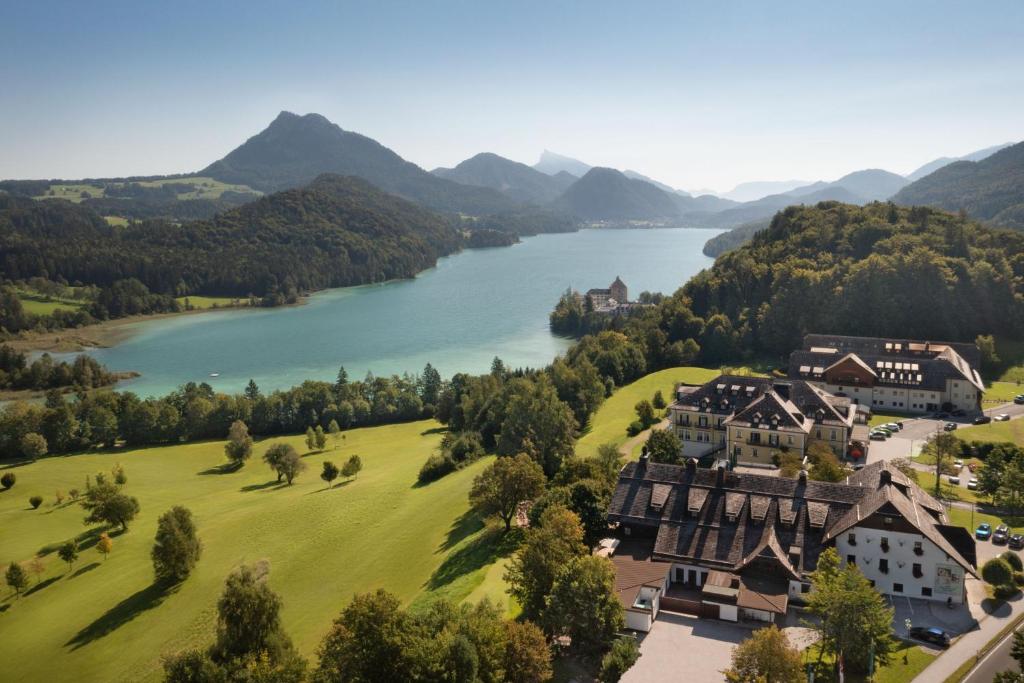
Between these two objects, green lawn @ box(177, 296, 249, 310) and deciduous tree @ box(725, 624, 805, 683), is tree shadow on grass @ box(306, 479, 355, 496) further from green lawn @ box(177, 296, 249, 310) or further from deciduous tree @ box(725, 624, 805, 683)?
green lawn @ box(177, 296, 249, 310)

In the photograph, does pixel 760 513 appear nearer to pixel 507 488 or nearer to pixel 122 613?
pixel 507 488

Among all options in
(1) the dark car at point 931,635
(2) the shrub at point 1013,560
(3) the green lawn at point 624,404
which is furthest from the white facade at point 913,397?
(1) the dark car at point 931,635

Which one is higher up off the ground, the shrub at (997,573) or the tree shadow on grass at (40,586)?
the shrub at (997,573)

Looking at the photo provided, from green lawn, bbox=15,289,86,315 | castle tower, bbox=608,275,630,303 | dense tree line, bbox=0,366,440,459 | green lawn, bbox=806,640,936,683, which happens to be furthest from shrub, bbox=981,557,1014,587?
green lawn, bbox=15,289,86,315

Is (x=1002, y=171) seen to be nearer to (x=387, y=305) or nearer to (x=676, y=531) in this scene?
(x=387, y=305)

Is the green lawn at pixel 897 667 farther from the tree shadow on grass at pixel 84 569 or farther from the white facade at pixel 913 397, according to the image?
the tree shadow on grass at pixel 84 569

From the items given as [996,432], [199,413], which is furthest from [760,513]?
[199,413]
